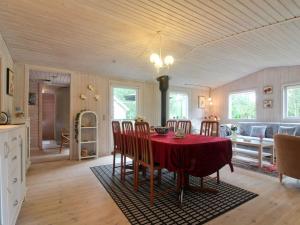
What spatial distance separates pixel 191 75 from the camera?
240 inches

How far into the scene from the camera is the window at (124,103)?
5621 millimetres

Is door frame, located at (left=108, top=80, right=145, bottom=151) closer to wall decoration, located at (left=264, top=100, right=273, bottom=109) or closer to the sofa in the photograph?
the sofa

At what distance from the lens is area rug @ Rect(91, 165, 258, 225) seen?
2.09 meters

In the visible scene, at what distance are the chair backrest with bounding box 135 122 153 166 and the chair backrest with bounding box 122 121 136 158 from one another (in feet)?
0.63

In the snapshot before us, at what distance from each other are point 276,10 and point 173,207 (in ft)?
9.93

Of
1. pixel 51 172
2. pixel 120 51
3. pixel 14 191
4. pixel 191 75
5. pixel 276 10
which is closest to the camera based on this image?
pixel 14 191

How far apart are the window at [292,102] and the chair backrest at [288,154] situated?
10.5ft

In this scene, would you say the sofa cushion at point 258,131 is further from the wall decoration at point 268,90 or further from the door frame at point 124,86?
the door frame at point 124,86

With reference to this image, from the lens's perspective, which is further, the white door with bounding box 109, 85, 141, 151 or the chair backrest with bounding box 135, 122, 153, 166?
the white door with bounding box 109, 85, 141, 151

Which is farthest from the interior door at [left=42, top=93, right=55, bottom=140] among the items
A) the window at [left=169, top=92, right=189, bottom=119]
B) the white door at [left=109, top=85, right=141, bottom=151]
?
the window at [left=169, top=92, right=189, bottom=119]

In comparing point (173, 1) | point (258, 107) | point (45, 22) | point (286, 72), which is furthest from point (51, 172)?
point (286, 72)

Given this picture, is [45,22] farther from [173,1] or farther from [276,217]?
[276,217]

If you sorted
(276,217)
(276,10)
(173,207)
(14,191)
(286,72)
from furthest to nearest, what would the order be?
1. (286,72)
2. (276,10)
3. (173,207)
4. (276,217)
5. (14,191)

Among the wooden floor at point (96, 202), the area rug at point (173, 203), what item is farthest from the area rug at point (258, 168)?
the area rug at point (173, 203)
